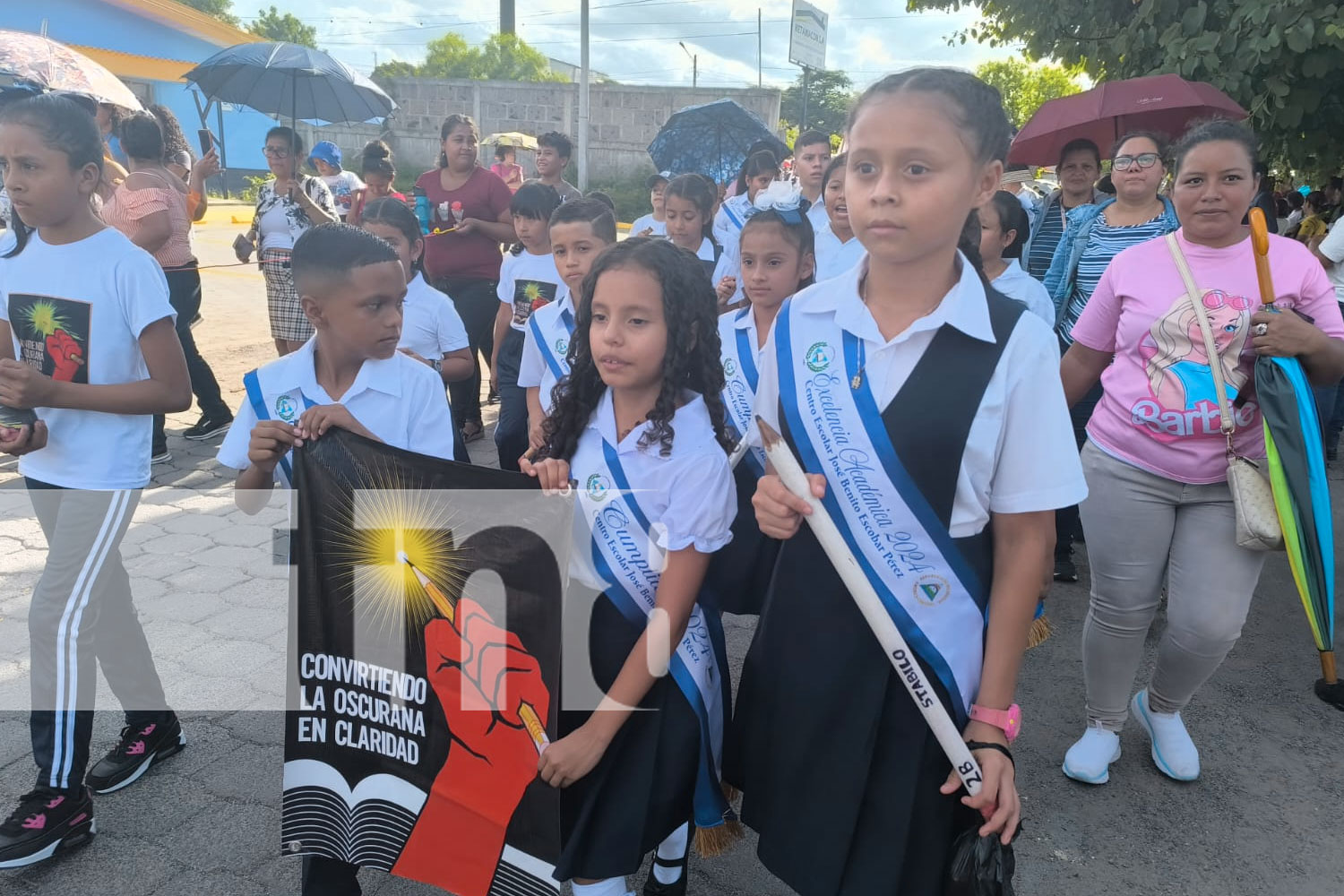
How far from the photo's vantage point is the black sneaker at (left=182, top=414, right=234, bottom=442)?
619cm

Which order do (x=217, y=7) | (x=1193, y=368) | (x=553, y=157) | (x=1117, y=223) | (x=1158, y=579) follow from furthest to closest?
(x=217, y=7), (x=553, y=157), (x=1117, y=223), (x=1158, y=579), (x=1193, y=368)

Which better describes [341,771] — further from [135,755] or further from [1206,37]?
[1206,37]

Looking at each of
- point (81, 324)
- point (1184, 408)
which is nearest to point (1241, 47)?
point (1184, 408)

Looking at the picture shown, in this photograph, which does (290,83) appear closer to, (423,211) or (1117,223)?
(423,211)

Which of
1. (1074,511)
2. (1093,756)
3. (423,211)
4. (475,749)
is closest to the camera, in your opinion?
(475,749)

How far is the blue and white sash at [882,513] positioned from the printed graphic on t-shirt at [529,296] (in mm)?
3229

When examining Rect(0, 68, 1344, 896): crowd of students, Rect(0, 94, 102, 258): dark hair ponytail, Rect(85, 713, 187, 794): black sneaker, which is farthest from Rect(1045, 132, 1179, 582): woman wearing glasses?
Rect(0, 94, 102, 258): dark hair ponytail

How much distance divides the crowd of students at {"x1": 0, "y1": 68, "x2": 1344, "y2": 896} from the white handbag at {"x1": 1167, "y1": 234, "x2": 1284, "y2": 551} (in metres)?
0.02

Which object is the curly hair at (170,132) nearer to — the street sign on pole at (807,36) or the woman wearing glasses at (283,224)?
the woman wearing glasses at (283,224)

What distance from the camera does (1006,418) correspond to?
152cm

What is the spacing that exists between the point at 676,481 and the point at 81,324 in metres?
1.61

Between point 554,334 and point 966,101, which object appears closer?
point 966,101

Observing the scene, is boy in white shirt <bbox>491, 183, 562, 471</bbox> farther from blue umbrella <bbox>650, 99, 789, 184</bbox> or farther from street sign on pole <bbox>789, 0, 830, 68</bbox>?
street sign on pole <bbox>789, 0, 830, 68</bbox>

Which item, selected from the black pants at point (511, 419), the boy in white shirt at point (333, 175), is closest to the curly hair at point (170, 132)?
the boy in white shirt at point (333, 175)
